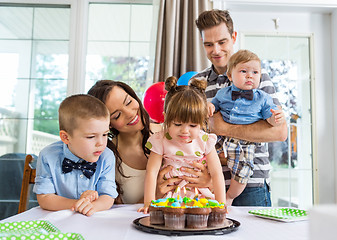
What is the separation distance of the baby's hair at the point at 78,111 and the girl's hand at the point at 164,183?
37cm

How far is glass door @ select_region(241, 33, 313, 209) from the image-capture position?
3.14 meters

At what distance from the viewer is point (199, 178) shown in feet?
4.92

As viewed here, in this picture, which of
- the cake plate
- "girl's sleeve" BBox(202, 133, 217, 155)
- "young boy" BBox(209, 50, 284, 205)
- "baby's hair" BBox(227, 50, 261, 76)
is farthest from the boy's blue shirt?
the cake plate

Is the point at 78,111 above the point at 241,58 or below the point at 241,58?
below

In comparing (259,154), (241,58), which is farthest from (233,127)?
(241,58)

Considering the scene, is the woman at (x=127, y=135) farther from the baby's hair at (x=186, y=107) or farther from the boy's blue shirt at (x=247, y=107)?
the boy's blue shirt at (x=247, y=107)

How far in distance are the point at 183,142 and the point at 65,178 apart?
517 millimetres

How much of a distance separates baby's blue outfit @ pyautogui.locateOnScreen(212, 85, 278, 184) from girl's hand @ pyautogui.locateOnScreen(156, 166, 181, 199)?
14.0 inches

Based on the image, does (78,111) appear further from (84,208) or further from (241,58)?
(241,58)

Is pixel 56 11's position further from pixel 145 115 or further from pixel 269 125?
pixel 269 125

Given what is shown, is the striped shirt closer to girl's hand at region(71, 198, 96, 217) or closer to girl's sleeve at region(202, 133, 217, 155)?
girl's sleeve at region(202, 133, 217, 155)

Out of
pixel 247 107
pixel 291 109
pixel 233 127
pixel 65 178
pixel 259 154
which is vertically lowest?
pixel 65 178

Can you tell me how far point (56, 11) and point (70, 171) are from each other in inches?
100

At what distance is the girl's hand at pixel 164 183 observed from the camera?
58.3 inches
